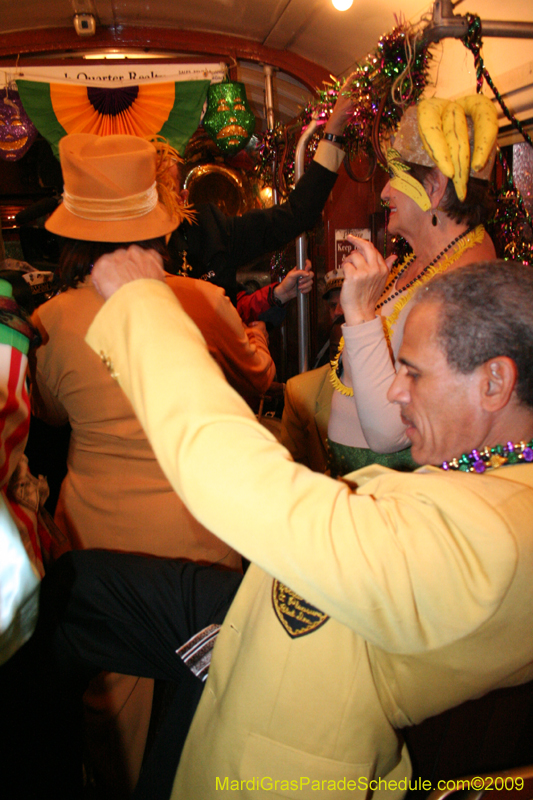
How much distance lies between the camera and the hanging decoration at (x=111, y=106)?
3.15 metres

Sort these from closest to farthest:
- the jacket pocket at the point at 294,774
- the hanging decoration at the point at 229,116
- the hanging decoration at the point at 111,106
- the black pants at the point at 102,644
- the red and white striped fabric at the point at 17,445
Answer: the jacket pocket at the point at 294,774 → the red and white striped fabric at the point at 17,445 → the black pants at the point at 102,644 → the hanging decoration at the point at 111,106 → the hanging decoration at the point at 229,116

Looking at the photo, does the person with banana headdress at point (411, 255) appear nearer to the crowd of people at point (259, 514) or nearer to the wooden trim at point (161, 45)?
the crowd of people at point (259, 514)

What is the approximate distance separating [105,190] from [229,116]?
2.44m

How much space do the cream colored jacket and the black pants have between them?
1.17 feet

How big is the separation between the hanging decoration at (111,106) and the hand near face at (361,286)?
99.8 inches

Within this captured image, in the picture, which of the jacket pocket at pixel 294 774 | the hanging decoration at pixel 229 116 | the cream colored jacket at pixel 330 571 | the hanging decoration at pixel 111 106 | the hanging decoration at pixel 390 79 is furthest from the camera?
the hanging decoration at pixel 229 116

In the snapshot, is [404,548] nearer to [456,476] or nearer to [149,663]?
[456,476]

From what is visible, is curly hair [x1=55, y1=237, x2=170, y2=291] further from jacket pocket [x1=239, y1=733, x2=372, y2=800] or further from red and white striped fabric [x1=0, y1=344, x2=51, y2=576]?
jacket pocket [x1=239, y1=733, x2=372, y2=800]

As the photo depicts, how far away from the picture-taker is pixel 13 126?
327 centimetres

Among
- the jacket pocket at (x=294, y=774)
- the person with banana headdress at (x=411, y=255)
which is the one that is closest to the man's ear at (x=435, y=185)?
the person with banana headdress at (x=411, y=255)

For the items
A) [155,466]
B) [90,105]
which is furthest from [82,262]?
[90,105]

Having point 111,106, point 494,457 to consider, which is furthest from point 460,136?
point 111,106

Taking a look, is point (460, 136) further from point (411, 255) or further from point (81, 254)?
point (81, 254)

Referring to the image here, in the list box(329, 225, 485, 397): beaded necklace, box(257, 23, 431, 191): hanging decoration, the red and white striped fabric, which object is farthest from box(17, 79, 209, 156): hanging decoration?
the red and white striped fabric
